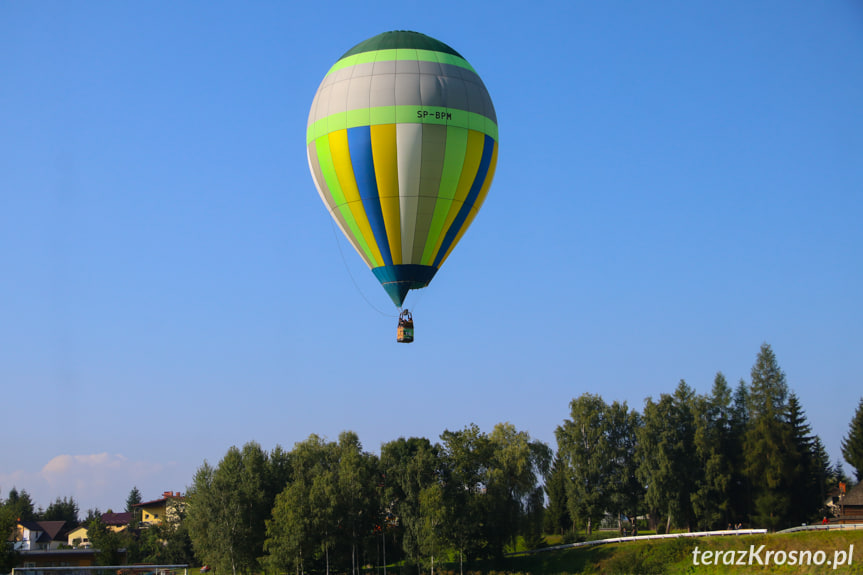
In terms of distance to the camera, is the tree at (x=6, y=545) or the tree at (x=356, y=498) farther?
the tree at (x=6, y=545)

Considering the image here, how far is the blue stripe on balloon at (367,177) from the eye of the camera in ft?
115

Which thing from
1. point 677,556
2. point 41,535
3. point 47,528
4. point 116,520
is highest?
point 116,520

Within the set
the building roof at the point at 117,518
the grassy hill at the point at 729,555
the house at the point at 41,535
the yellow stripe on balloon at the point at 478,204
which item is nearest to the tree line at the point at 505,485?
the grassy hill at the point at 729,555

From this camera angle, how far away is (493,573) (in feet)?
172

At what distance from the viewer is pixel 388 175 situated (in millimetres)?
34875

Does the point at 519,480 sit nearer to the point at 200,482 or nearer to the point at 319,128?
the point at 200,482

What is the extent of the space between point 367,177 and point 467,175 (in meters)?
4.13

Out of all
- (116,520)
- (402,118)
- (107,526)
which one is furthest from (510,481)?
(116,520)

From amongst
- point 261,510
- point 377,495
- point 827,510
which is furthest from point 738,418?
point 261,510

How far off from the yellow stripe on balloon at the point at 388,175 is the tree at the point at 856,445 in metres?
47.8

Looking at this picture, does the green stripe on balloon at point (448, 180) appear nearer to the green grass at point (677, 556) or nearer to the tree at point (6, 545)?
the green grass at point (677, 556)

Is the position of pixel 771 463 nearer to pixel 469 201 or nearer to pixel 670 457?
pixel 670 457

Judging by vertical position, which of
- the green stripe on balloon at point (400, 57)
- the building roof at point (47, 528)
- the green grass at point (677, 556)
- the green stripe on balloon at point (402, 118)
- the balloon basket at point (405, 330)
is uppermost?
the green stripe on balloon at point (400, 57)

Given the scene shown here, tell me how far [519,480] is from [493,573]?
7458 mm
